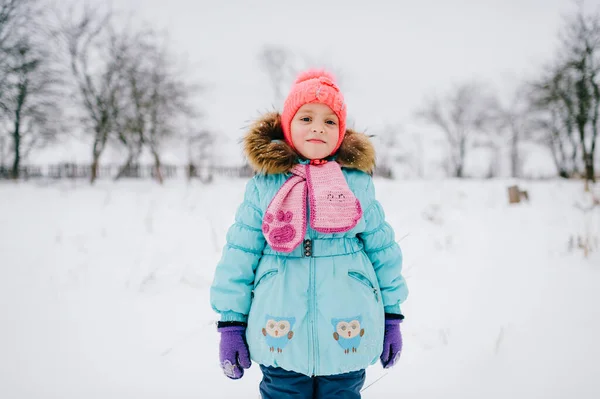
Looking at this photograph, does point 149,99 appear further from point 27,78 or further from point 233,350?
point 233,350

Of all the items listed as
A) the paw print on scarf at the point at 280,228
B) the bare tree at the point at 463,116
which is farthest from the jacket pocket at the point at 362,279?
the bare tree at the point at 463,116

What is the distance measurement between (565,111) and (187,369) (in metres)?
21.7

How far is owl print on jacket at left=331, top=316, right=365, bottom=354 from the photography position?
1332 millimetres

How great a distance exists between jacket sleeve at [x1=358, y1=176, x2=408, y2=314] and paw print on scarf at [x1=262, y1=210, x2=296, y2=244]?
38cm

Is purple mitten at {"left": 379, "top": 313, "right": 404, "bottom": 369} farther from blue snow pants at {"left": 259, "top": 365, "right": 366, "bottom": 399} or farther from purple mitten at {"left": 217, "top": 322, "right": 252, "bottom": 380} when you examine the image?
purple mitten at {"left": 217, "top": 322, "right": 252, "bottom": 380}

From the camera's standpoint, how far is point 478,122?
118 ft

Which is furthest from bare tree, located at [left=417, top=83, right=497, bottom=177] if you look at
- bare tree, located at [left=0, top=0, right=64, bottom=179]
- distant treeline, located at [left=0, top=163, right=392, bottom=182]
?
bare tree, located at [left=0, top=0, right=64, bottom=179]

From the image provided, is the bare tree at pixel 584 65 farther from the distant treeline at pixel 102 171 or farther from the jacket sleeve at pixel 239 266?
the jacket sleeve at pixel 239 266

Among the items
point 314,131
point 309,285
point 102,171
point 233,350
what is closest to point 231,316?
point 233,350

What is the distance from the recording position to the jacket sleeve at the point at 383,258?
1523 mm

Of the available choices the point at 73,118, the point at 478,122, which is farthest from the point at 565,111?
the point at 73,118

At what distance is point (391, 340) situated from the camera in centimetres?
154

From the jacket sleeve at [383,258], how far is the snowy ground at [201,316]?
92 cm

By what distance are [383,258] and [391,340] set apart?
0.39m
